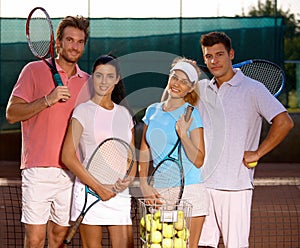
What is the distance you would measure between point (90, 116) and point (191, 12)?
9.20m

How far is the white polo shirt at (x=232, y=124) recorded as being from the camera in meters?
4.50

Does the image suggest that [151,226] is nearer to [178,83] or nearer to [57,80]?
[178,83]

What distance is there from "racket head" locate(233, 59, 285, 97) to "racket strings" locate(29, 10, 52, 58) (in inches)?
45.1

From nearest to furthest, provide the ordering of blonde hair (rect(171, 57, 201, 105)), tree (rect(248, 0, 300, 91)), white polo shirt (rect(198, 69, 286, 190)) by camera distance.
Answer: blonde hair (rect(171, 57, 201, 105)) → white polo shirt (rect(198, 69, 286, 190)) → tree (rect(248, 0, 300, 91))

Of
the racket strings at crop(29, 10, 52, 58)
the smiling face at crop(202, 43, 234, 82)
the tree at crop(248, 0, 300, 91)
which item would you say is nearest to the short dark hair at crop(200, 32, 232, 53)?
the smiling face at crop(202, 43, 234, 82)

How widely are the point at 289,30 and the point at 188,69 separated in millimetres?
11697

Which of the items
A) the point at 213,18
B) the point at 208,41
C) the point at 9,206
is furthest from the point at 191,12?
the point at 208,41

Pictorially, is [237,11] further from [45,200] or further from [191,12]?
[45,200]

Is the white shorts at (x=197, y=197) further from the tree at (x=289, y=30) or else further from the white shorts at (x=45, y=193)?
the tree at (x=289, y=30)

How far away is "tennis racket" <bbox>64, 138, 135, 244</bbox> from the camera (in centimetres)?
425

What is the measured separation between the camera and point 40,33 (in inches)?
198

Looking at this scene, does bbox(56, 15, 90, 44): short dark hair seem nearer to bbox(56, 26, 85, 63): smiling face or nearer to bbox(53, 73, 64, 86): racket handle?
bbox(56, 26, 85, 63): smiling face

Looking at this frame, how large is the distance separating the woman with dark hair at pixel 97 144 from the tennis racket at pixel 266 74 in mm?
1126

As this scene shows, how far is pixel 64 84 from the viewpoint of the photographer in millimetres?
4492
